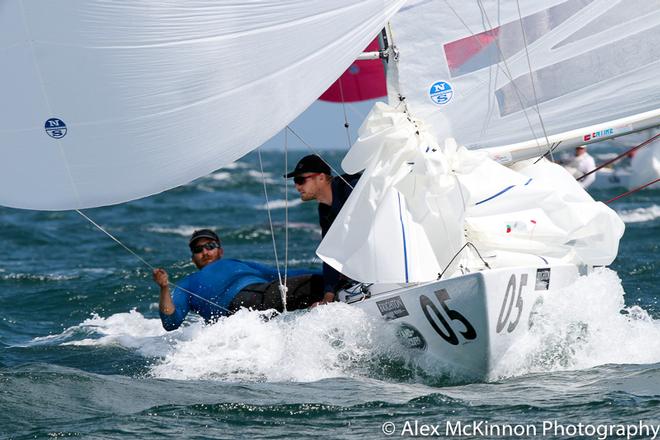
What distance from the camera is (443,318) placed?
573 centimetres

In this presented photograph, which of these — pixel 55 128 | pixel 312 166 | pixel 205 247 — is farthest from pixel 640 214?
pixel 55 128

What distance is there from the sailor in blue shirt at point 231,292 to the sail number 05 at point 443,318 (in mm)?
1342

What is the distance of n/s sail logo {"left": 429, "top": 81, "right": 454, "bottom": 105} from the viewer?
688cm

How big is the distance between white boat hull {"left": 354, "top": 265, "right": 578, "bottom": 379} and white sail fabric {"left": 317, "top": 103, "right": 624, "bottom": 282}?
18 cm

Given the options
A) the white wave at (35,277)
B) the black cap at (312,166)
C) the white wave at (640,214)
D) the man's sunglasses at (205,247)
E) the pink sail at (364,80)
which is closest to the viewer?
the black cap at (312,166)

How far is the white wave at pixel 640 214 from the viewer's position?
629 inches

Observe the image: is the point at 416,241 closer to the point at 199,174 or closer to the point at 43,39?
the point at 199,174

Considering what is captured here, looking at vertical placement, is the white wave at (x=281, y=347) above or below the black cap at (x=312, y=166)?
below

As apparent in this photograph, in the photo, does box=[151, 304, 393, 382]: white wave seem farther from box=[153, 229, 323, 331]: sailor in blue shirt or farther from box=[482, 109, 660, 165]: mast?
box=[482, 109, 660, 165]: mast

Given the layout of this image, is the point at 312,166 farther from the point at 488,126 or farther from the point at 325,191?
the point at 488,126

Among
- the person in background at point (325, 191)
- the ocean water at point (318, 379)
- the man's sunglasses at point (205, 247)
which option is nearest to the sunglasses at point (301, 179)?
the person in background at point (325, 191)

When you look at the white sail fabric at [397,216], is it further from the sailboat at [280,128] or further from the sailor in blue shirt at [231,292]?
the sailor in blue shirt at [231,292]

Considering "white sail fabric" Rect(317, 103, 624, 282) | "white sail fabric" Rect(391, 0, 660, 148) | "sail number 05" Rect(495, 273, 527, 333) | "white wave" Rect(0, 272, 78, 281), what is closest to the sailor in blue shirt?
"white sail fabric" Rect(317, 103, 624, 282)

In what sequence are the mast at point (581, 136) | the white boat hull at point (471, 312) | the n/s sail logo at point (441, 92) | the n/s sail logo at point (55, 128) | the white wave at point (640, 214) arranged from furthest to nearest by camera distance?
the white wave at point (640, 214)
the mast at point (581, 136)
the n/s sail logo at point (441, 92)
the n/s sail logo at point (55, 128)
the white boat hull at point (471, 312)
